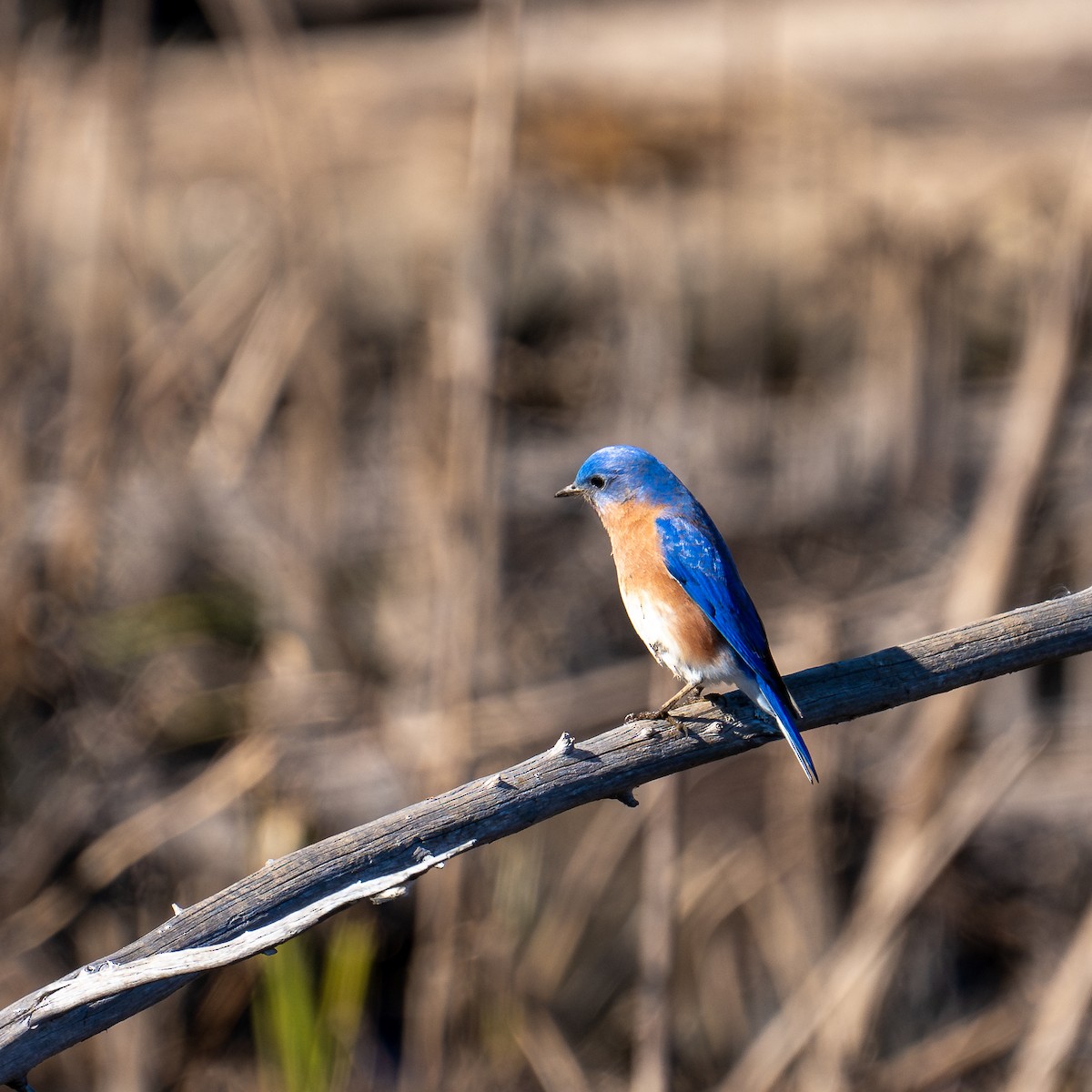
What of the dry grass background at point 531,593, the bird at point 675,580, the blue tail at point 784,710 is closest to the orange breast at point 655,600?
the bird at point 675,580

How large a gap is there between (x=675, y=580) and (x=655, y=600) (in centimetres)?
6

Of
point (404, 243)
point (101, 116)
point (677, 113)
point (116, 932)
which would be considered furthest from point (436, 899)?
point (404, 243)

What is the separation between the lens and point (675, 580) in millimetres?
2943

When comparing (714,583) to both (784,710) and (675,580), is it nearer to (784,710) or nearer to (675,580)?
(675,580)

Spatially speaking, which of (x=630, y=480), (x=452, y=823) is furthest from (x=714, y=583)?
(x=452, y=823)

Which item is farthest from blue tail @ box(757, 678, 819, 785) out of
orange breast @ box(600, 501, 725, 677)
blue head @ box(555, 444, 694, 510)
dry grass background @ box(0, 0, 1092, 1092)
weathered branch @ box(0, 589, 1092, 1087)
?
dry grass background @ box(0, 0, 1092, 1092)

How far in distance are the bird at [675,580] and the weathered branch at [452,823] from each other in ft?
1.34

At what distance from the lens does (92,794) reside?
4.43 meters

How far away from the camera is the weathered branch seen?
5.34 feet

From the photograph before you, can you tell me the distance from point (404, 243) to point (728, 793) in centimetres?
374

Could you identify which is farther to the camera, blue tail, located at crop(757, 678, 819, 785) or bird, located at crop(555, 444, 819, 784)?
bird, located at crop(555, 444, 819, 784)

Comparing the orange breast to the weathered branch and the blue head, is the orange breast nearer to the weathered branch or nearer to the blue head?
the blue head

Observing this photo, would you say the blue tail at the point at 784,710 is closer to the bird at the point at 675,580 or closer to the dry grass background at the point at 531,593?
the bird at the point at 675,580

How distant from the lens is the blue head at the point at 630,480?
10.2ft
